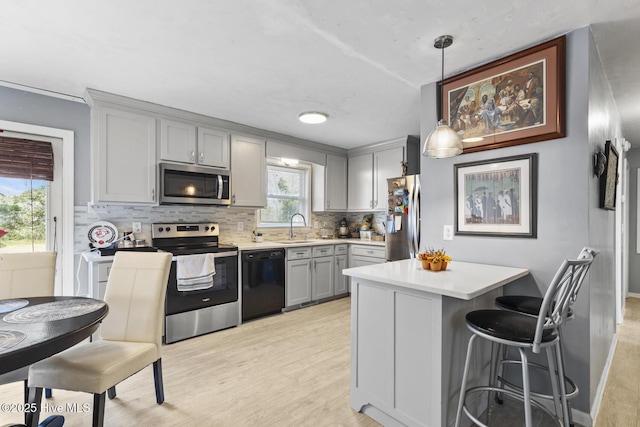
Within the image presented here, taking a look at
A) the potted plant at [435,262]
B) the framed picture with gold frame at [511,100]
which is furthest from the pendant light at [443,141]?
the potted plant at [435,262]

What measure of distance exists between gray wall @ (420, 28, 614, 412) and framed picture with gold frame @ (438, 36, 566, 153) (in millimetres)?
67

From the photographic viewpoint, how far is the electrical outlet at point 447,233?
2503mm

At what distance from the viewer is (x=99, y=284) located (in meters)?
2.79

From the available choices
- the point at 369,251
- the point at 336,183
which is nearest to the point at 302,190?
the point at 336,183

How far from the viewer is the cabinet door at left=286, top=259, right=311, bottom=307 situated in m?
4.07

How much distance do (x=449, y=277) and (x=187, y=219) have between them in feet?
9.82

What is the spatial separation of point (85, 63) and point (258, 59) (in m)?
1.30

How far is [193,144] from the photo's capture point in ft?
11.5

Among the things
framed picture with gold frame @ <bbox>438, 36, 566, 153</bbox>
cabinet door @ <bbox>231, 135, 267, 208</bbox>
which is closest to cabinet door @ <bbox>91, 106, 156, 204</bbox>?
cabinet door @ <bbox>231, 135, 267, 208</bbox>

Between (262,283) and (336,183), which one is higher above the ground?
(336,183)

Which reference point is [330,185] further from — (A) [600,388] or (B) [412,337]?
(A) [600,388]

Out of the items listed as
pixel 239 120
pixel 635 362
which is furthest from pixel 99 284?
pixel 635 362

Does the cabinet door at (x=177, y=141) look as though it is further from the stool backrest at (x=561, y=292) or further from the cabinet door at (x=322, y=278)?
the stool backrest at (x=561, y=292)

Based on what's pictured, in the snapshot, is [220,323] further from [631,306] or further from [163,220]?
[631,306]
